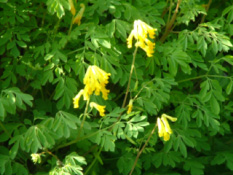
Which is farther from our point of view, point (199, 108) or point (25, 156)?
point (199, 108)

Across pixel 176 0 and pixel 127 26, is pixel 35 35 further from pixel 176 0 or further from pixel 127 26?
pixel 176 0

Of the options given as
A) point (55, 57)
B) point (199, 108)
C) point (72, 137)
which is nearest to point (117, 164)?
point (72, 137)

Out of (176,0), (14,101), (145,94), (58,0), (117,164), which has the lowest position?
(117,164)

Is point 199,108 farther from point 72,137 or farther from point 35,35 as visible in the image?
point 35,35

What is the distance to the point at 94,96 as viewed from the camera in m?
2.57

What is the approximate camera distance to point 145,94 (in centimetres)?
263

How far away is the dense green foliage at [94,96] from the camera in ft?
7.66

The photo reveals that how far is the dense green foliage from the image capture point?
7.66ft

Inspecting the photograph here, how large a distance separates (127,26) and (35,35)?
2.13 feet

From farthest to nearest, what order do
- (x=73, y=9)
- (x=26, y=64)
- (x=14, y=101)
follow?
(x=26, y=64) < (x=73, y=9) < (x=14, y=101)

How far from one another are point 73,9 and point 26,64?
0.51 m

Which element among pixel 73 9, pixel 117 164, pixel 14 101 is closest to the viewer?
pixel 14 101

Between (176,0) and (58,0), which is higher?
(58,0)

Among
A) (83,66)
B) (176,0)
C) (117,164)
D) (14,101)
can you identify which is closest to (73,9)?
(83,66)
